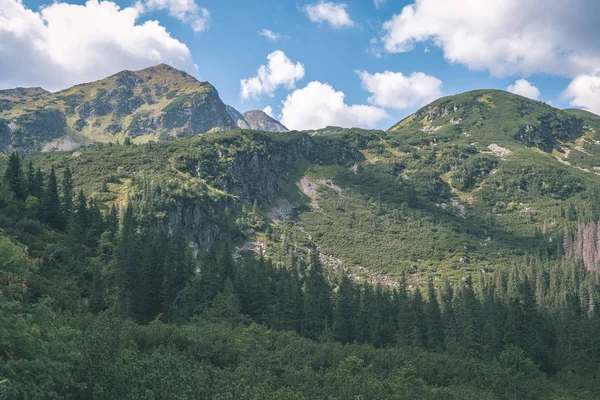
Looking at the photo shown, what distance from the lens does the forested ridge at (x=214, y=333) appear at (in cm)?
1931

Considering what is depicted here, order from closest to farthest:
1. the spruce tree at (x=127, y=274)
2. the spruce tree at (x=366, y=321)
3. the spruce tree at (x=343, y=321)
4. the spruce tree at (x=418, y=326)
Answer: the spruce tree at (x=127, y=274), the spruce tree at (x=418, y=326), the spruce tree at (x=343, y=321), the spruce tree at (x=366, y=321)

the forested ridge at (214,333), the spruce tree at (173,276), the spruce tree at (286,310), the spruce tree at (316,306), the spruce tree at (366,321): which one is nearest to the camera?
the forested ridge at (214,333)

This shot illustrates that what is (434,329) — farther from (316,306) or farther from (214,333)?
(214,333)

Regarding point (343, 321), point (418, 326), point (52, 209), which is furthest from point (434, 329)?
point (52, 209)

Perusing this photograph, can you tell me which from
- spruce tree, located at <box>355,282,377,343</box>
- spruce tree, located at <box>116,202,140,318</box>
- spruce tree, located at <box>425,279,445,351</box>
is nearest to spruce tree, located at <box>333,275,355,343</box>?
spruce tree, located at <box>355,282,377,343</box>

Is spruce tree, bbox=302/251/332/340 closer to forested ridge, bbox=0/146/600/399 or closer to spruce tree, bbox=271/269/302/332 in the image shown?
forested ridge, bbox=0/146/600/399

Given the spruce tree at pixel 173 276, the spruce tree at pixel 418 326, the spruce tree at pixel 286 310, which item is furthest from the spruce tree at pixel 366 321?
the spruce tree at pixel 173 276

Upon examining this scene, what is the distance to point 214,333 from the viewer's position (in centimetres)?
4366

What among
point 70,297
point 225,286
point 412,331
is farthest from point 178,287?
point 412,331

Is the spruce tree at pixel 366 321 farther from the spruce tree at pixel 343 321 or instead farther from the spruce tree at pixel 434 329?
the spruce tree at pixel 434 329

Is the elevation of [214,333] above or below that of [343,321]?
above

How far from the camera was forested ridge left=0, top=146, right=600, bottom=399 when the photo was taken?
1931cm

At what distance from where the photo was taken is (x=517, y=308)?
7875 centimetres

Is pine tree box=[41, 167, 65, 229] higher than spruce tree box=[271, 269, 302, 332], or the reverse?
pine tree box=[41, 167, 65, 229]
